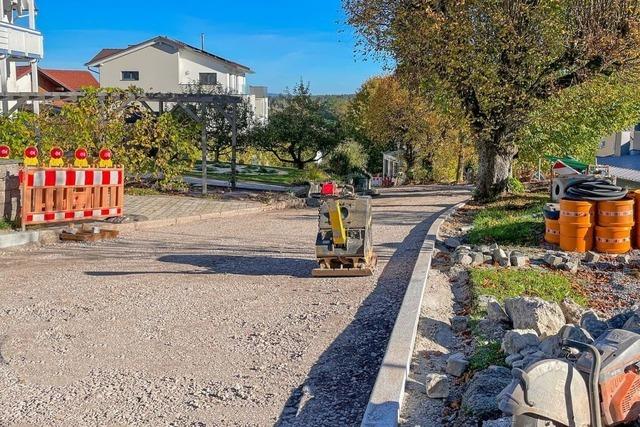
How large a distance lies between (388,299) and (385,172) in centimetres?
3385

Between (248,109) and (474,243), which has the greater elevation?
(248,109)

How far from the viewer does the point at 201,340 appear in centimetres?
576

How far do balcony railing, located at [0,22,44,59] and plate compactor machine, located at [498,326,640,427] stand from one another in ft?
77.4

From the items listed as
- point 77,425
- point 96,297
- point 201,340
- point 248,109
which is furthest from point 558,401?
point 248,109

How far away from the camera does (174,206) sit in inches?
647

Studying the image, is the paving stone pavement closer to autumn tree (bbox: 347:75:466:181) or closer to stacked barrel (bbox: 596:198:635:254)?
stacked barrel (bbox: 596:198:635:254)

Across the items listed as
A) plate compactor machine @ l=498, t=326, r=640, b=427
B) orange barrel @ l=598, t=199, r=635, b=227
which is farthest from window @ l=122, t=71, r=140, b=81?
plate compactor machine @ l=498, t=326, r=640, b=427

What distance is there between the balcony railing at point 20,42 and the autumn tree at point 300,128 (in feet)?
31.2

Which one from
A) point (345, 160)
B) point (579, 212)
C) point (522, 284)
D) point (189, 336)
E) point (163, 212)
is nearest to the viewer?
point (189, 336)

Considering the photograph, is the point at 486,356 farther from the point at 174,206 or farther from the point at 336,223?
the point at 174,206

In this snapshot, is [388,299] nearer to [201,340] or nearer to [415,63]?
[201,340]

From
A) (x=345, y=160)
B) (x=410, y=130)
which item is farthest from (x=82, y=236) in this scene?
(x=410, y=130)

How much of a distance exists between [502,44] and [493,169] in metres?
3.77

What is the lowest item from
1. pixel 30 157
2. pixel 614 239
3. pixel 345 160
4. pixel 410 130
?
pixel 614 239
